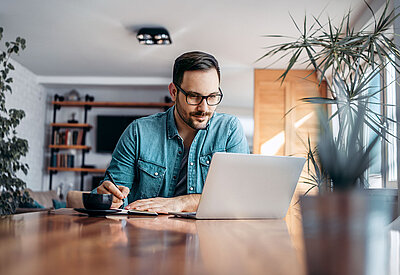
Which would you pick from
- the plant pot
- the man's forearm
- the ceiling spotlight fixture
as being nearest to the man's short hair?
the man's forearm

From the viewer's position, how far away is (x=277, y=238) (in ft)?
2.24

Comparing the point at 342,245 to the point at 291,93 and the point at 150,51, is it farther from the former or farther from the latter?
the point at 291,93

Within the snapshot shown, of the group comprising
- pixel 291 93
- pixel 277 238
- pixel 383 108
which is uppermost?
pixel 291 93

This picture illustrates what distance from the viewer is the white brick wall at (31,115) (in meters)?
6.35

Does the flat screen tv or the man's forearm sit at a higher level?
the flat screen tv

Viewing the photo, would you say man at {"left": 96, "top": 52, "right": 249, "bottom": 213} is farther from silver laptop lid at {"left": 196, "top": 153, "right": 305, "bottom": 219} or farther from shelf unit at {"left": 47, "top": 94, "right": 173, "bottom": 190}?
shelf unit at {"left": 47, "top": 94, "right": 173, "bottom": 190}

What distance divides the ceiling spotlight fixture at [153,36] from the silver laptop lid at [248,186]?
147 inches

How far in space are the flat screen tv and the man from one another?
18.4 feet

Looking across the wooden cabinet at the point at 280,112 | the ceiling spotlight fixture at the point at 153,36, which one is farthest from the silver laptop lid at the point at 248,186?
the wooden cabinet at the point at 280,112

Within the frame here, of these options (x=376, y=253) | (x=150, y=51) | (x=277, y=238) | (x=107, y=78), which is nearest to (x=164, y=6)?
(x=150, y=51)

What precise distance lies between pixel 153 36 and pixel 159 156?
315 centimetres

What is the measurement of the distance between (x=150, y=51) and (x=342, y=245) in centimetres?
541

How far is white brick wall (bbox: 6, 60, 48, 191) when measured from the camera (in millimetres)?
6348

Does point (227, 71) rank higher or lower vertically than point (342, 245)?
higher
